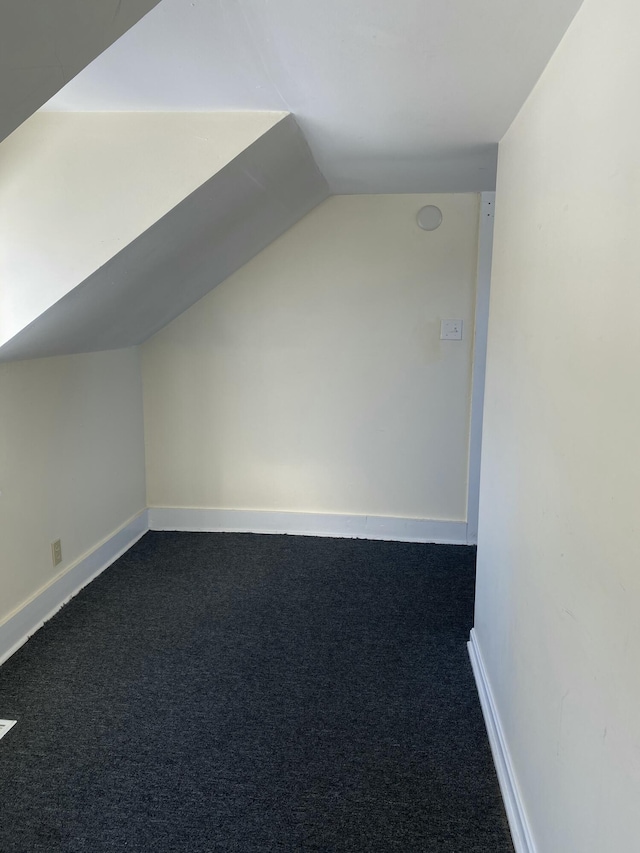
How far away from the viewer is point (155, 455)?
126 inches

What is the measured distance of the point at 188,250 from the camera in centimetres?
214

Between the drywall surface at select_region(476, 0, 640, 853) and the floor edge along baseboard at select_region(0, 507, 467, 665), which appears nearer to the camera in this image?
the drywall surface at select_region(476, 0, 640, 853)

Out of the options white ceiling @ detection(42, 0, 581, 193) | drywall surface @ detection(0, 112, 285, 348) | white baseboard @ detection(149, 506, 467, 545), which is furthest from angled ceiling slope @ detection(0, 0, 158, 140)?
white baseboard @ detection(149, 506, 467, 545)

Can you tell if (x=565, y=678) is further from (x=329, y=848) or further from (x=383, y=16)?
(x=383, y=16)

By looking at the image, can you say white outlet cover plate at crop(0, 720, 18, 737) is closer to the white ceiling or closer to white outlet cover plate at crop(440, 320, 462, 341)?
the white ceiling

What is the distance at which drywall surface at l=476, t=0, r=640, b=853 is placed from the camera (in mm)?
786

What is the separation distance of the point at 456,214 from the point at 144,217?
1715mm

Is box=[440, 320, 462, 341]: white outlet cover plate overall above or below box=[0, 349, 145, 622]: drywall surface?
above

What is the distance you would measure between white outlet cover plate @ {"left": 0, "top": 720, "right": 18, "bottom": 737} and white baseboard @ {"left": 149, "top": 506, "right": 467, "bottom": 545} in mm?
1562

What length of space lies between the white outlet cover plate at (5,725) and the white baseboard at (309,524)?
156 centimetres

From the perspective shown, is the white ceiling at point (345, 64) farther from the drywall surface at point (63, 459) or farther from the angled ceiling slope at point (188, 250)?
the drywall surface at point (63, 459)

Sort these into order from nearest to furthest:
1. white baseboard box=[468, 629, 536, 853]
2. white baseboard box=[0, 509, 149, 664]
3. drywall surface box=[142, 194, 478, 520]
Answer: white baseboard box=[468, 629, 536, 853]
white baseboard box=[0, 509, 149, 664]
drywall surface box=[142, 194, 478, 520]

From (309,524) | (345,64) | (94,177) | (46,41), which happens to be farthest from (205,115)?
(309,524)

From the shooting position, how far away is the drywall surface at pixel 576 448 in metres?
0.79
